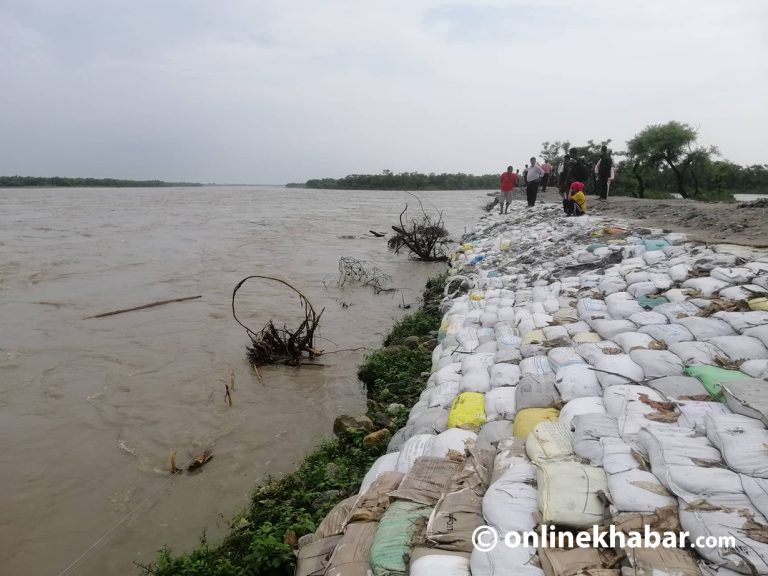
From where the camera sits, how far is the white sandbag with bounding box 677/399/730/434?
1660mm

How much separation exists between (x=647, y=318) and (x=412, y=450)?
1.65 m

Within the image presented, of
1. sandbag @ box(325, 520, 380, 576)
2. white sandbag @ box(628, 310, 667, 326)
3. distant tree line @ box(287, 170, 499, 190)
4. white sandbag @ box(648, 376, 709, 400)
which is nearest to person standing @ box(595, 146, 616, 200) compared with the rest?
white sandbag @ box(628, 310, 667, 326)

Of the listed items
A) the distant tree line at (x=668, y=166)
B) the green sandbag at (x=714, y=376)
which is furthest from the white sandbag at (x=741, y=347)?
the distant tree line at (x=668, y=166)

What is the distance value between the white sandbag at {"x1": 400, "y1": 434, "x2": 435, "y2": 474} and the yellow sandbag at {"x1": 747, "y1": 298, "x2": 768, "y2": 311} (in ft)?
6.00

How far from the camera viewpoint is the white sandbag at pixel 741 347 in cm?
208

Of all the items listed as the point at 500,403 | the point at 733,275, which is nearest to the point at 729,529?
the point at 500,403

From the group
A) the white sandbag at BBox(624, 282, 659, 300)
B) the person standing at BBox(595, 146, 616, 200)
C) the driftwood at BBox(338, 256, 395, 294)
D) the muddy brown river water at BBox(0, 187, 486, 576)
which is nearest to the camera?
the muddy brown river water at BBox(0, 187, 486, 576)

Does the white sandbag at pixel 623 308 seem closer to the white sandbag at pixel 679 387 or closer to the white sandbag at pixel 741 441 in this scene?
the white sandbag at pixel 679 387

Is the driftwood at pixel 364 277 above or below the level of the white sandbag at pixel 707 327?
below

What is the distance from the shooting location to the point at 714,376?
194cm

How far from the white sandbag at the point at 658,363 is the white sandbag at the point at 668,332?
0.15 meters

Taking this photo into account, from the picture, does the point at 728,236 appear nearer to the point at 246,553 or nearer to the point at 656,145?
the point at 246,553

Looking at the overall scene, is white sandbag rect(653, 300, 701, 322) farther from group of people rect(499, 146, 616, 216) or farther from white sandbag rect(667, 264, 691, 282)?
group of people rect(499, 146, 616, 216)

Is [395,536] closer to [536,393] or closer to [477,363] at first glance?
[536,393]
